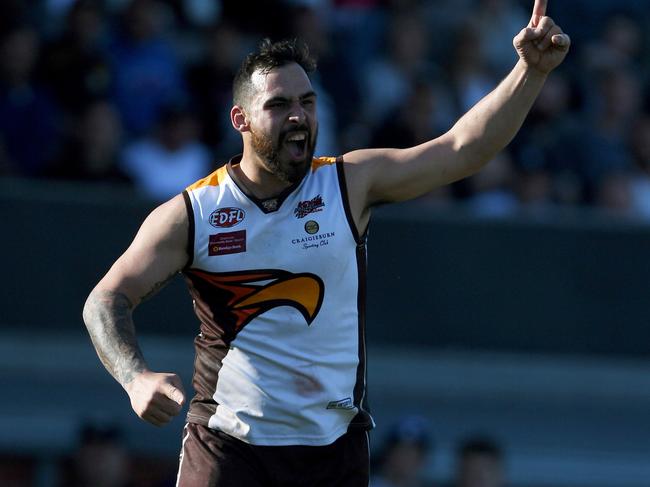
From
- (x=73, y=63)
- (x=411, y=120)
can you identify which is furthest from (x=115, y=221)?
(x=411, y=120)

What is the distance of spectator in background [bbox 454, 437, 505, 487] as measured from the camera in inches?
358

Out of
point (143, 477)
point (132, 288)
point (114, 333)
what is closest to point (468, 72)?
point (143, 477)

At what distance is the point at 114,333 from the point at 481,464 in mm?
4453

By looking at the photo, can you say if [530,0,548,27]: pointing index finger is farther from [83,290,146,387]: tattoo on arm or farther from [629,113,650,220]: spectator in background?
[629,113,650,220]: spectator in background

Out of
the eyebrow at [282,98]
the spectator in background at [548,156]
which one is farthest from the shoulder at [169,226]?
the spectator in background at [548,156]

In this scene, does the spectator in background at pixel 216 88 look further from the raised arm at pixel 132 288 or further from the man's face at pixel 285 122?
the raised arm at pixel 132 288

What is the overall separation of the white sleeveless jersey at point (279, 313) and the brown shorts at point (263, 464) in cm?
4

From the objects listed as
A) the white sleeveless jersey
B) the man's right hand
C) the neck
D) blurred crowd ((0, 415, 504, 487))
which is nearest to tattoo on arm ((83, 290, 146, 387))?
the man's right hand

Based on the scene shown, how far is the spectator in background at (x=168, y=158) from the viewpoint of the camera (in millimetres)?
9938

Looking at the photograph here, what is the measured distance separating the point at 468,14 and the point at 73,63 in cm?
371

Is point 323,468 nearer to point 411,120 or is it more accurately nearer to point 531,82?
point 531,82

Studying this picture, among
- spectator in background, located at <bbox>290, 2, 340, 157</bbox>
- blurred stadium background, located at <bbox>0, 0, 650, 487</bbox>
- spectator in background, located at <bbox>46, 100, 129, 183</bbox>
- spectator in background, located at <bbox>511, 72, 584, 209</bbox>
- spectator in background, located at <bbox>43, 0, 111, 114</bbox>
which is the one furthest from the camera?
spectator in background, located at <bbox>511, 72, 584, 209</bbox>

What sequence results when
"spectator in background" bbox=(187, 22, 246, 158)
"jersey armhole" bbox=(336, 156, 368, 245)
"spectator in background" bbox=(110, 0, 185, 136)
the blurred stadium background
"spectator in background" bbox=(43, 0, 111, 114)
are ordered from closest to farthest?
1. "jersey armhole" bbox=(336, 156, 368, 245)
2. the blurred stadium background
3. "spectator in background" bbox=(43, 0, 111, 114)
4. "spectator in background" bbox=(110, 0, 185, 136)
5. "spectator in background" bbox=(187, 22, 246, 158)

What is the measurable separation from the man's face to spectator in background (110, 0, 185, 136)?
482cm
